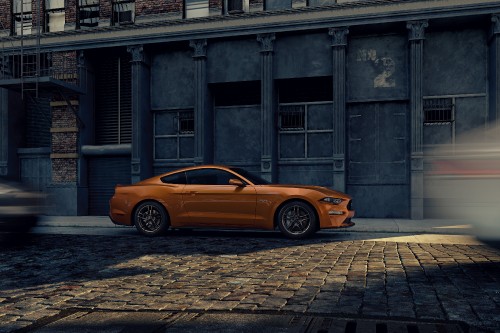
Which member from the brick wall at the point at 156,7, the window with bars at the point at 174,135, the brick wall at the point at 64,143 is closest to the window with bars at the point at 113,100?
the brick wall at the point at 64,143

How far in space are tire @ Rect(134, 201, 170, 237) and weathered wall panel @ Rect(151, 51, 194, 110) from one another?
6898 mm

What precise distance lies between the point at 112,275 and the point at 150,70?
1233cm

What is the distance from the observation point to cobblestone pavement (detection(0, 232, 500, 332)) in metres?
4.36

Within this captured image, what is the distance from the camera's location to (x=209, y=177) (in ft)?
34.3

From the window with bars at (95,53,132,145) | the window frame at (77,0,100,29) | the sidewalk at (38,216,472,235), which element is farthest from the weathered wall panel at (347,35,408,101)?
the window frame at (77,0,100,29)

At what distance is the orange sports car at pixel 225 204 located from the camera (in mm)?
9703

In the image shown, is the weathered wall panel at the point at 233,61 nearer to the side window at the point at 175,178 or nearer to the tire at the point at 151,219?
the side window at the point at 175,178

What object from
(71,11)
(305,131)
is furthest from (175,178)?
(71,11)

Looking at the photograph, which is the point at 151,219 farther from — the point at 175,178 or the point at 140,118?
the point at 140,118

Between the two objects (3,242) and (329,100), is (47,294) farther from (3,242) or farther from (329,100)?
(329,100)

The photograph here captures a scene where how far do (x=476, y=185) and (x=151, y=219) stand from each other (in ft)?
20.2

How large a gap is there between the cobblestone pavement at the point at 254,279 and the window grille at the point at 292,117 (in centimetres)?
745

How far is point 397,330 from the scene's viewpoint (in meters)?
3.68

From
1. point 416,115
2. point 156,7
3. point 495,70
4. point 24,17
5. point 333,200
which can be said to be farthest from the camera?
point 24,17
